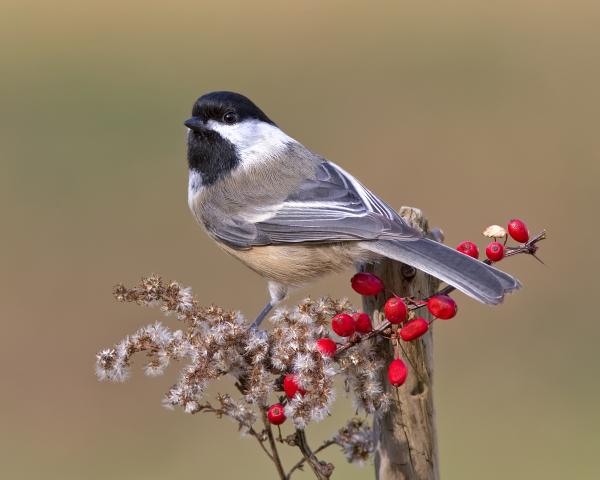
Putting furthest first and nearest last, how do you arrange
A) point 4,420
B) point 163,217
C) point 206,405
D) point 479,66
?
point 479,66, point 163,217, point 4,420, point 206,405

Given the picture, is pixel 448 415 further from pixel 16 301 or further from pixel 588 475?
pixel 16 301

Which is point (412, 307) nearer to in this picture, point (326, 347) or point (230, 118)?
point (326, 347)

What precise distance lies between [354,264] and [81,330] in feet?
11.0

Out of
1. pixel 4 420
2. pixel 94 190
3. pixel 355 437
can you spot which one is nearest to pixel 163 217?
pixel 94 190

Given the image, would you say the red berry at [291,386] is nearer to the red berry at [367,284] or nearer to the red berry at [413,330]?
the red berry at [413,330]

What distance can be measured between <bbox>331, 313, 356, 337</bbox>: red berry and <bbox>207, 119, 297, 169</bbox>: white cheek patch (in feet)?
3.41

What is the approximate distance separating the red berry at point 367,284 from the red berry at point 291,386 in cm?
35

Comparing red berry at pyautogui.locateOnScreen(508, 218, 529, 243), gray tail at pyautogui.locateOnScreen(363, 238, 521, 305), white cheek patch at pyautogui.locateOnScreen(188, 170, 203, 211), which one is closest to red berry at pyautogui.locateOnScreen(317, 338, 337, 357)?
gray tail at pyautogui.locateOnScreen(363, 238, 521, 305)

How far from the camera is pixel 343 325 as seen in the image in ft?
6.23

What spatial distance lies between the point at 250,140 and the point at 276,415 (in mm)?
1273

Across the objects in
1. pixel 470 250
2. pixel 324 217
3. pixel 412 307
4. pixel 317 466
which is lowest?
pixel 317 466

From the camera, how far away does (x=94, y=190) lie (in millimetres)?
6578

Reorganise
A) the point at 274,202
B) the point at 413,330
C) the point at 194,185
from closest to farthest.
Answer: the point at 413,330 → the point at 274,202 → the point at 194,185

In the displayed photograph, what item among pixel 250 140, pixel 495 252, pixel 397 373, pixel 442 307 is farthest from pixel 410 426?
pixel 250 140
